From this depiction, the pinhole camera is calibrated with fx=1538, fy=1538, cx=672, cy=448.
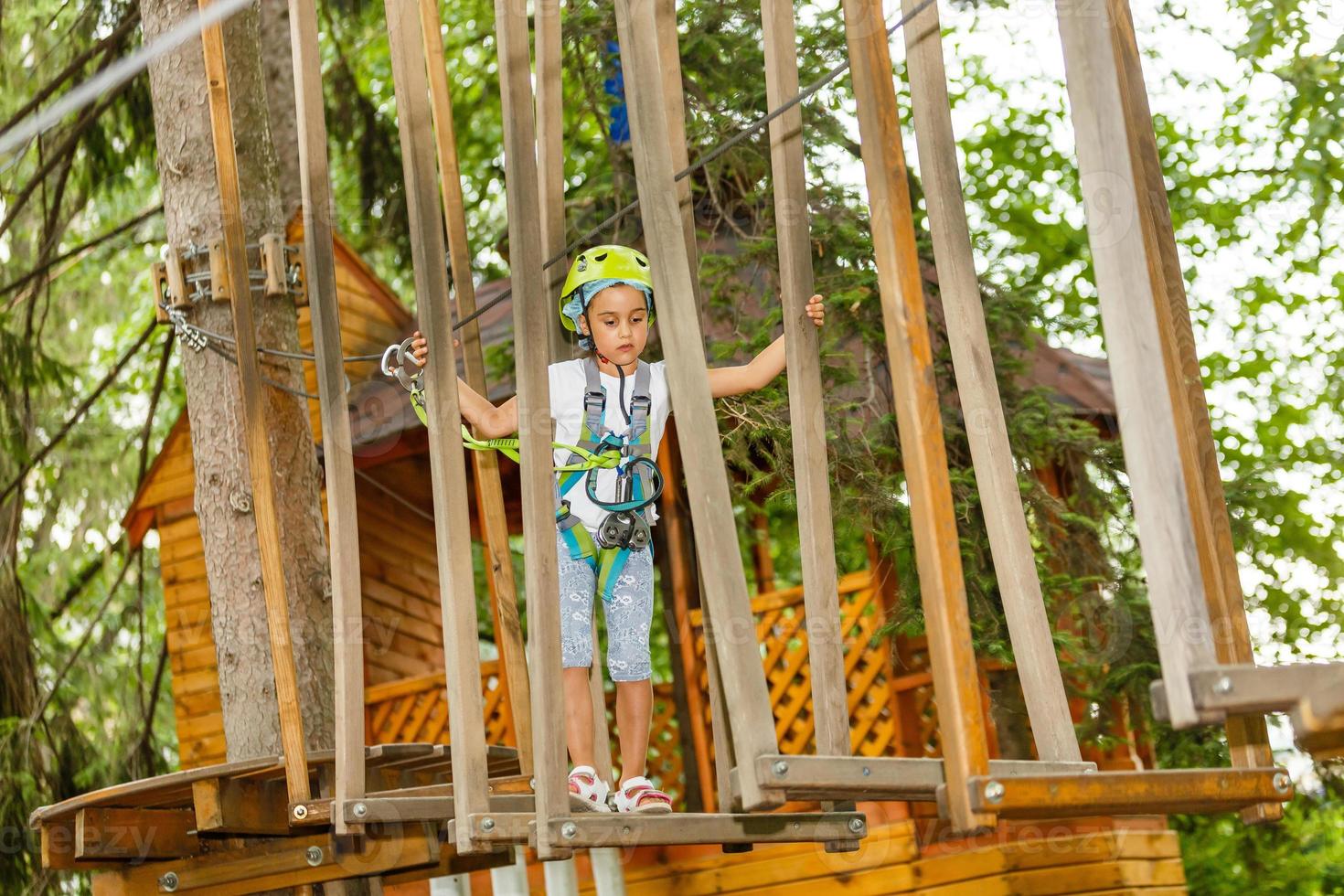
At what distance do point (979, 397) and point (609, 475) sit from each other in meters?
1.11

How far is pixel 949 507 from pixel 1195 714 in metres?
0.62

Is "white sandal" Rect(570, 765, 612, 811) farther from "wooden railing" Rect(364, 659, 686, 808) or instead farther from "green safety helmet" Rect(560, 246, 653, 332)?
"wooden railing" Rect(364, 659, 686, 808)

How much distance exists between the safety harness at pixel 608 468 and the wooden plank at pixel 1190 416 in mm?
1450

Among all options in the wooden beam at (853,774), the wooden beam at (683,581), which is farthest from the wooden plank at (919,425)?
the wooden beam at (683,581)

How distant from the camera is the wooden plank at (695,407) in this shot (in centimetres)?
314

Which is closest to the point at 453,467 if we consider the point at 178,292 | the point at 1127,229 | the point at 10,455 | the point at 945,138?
the point at 945,138

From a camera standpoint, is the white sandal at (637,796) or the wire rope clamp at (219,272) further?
the wire rope clamp at (219,272)

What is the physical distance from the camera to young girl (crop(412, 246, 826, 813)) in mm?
4352

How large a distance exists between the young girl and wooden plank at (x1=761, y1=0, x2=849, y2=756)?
442 mm

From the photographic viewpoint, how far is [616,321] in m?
4.42

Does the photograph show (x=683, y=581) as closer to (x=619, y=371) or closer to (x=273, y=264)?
(x=273, y=264)

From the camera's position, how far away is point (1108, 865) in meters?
6.89

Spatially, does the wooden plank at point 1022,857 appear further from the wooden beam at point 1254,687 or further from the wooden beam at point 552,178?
the wooden beam at point 1254,687

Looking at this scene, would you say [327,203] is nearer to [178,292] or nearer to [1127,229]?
[178,292]
